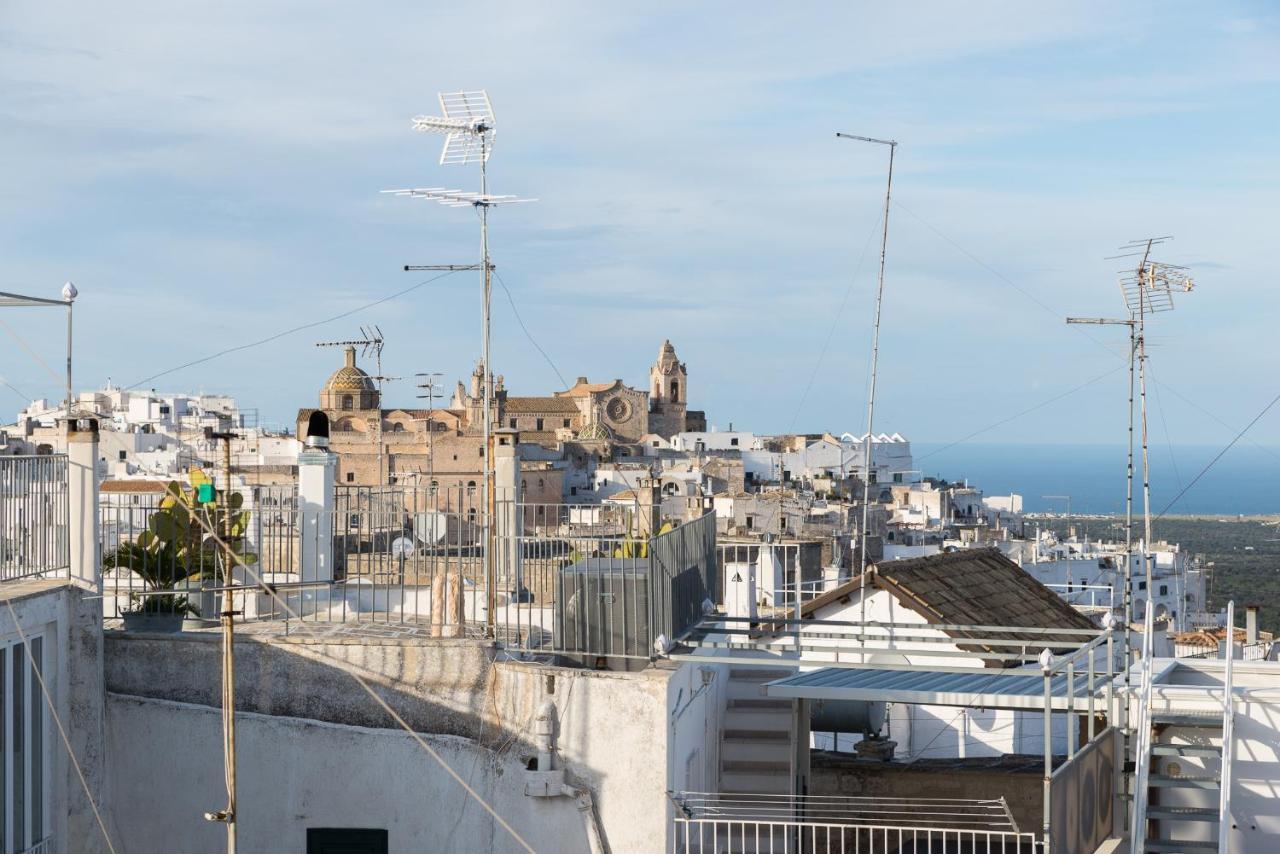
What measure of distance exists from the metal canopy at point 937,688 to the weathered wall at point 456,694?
1.91 meters

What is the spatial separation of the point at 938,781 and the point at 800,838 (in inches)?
170

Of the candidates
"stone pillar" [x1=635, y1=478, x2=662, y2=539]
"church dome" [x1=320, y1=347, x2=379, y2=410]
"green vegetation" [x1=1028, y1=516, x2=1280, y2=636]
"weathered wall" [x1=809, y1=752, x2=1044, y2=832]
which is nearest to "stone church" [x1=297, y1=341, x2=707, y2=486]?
"church dome" [x1=320, y1=347, x2=379, y2=410]

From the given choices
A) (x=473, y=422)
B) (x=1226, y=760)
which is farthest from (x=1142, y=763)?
(x=473, y=422)

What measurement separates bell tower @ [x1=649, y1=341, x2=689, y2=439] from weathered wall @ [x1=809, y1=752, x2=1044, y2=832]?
11738 centimetres

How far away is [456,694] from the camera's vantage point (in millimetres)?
10094

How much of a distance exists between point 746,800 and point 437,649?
8.42 feet

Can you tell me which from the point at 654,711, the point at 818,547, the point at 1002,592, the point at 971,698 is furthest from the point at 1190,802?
the point at 818,547

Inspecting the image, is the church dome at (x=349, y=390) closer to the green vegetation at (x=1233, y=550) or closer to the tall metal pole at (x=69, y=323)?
the green vegetation at (x=1233, y=550)

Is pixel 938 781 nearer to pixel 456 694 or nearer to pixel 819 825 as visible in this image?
pixel 819 825

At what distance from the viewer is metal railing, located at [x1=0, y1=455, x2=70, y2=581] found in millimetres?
9836

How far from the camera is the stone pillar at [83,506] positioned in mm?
10227

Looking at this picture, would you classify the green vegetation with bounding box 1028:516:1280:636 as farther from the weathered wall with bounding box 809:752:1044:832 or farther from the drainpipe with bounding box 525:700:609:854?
the drainpipe with bounding box 525:700:609:854

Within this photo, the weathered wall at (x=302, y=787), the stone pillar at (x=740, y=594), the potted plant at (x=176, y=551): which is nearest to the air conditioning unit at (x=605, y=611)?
the weathered wall at (x=302, y=787)

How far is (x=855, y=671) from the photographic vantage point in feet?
40.6
